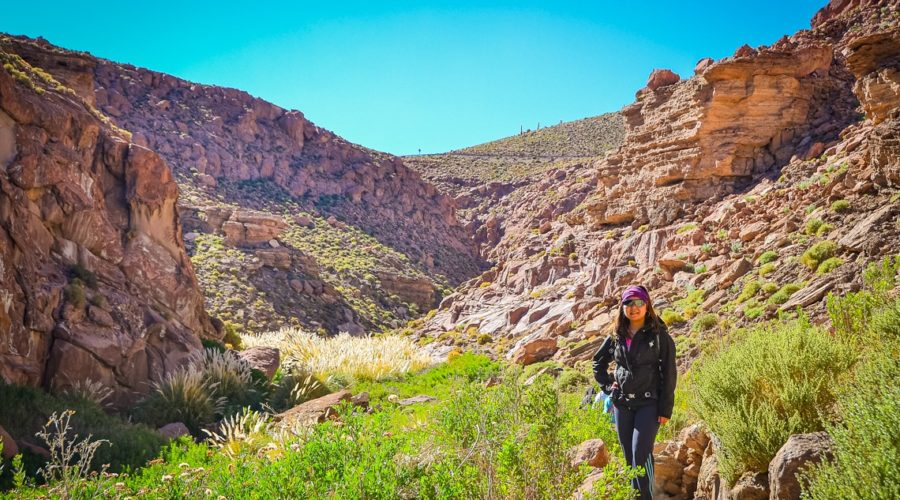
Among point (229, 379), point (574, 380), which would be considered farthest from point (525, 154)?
point (229, 379)

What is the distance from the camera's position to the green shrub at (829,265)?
962 cm

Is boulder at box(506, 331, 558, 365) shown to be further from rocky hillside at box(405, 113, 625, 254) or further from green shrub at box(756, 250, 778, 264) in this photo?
rocky hillside at box(405, 113, 625, 254)

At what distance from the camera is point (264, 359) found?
33.2 feet

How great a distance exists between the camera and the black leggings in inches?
144

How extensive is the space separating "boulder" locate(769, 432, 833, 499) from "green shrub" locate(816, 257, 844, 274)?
8.29m

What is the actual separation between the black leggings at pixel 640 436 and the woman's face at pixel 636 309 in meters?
0.68

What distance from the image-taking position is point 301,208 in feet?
136

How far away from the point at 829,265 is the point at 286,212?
3623 cm

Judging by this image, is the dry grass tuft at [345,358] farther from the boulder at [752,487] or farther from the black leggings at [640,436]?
the boulder at [752,487]

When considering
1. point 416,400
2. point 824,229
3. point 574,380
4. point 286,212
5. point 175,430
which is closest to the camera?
point 175,430

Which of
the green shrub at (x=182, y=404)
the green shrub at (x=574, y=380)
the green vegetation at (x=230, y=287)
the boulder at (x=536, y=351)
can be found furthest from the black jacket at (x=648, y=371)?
the green vegetation at (x=230, y=287)

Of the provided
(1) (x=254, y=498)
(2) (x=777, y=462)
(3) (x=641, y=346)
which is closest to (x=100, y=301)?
(1) (x=254, y=498)

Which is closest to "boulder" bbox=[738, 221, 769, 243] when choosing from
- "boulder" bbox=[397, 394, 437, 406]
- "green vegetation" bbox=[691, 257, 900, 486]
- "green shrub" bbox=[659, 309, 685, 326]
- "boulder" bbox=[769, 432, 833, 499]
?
"green shrub" bbox=[659, 309, 685, 326]

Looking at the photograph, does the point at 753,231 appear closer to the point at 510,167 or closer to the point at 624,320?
the point at 624,320
